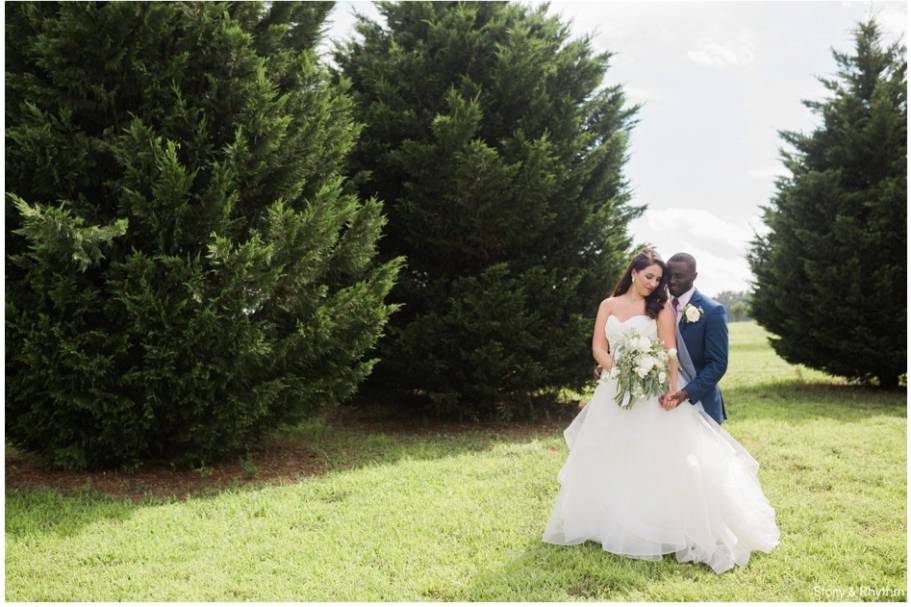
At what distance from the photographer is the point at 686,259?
220 inches

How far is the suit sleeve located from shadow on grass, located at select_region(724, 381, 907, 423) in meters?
6.21

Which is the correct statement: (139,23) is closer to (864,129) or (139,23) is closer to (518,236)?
(518,236)

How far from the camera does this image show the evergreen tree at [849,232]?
13.2m

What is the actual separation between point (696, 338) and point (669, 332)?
0.88ft

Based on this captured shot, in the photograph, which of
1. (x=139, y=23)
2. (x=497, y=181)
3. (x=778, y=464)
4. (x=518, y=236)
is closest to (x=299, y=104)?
(x=139, y=23)

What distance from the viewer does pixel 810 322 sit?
14047 millimetres

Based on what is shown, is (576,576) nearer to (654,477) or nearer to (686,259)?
(654,477)

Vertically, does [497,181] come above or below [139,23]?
below

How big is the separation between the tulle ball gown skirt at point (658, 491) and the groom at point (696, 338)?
7.1 inches

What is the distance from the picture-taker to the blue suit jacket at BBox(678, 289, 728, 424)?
17.5 ft

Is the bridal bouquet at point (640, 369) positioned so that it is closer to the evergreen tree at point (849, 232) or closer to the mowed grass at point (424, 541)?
the mowed grass at point (424, 541)

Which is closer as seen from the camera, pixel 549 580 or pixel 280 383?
pixel 549 580

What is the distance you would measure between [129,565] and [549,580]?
307 centimetres

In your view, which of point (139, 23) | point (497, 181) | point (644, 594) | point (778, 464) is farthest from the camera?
point (497, 181)
